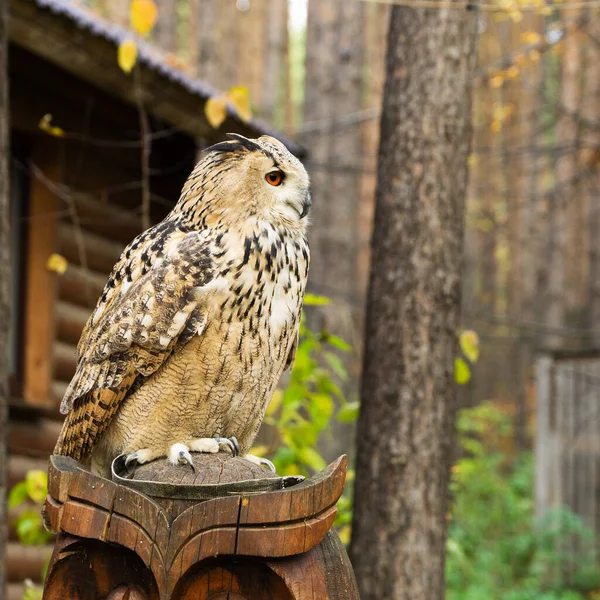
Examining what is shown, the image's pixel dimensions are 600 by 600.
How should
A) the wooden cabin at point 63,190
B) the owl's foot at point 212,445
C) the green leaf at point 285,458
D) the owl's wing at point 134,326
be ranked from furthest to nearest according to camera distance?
the wooden cabin at point 63,190
the green leaf at point 285,458
the owl's foot at point 212,445
the owl's wing at point 134,326

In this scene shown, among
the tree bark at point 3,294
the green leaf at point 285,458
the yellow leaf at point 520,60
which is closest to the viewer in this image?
the tree bark at point 3,294

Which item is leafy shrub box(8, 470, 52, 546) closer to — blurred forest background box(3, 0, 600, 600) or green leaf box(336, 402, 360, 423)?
blurred forest background box(3, 0, 600, 600)

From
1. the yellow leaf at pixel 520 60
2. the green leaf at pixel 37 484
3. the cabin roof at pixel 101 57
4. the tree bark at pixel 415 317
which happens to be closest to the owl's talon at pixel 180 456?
the tree bark at pixel 415 317

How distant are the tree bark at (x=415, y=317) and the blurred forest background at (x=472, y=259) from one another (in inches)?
9.1

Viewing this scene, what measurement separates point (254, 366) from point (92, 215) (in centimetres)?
410

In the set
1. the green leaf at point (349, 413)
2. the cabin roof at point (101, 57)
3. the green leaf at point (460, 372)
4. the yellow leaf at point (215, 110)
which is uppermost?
the cabin roof at point (101, 57)

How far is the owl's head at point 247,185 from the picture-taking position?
274 cm

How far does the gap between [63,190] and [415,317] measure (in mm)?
2988

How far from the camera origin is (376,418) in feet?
14.1

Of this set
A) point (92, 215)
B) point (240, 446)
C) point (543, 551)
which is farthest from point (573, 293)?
point (240, 446)

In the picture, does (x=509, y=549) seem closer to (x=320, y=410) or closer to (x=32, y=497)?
(x=320, y=410)

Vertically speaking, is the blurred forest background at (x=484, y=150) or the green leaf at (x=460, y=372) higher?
the blurred forest background at (x=484, y=150)

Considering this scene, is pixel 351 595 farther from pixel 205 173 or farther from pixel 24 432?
pixel 24 432

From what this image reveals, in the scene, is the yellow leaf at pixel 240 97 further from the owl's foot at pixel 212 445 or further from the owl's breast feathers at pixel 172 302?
the owl's foot at pixel 212 445
